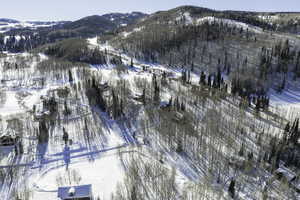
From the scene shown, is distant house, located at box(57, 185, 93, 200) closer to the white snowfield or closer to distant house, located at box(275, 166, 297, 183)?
the white snowfield

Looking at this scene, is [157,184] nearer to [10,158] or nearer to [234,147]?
[234,147]

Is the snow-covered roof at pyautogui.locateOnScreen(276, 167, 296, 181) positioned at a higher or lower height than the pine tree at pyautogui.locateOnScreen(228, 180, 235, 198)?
lower

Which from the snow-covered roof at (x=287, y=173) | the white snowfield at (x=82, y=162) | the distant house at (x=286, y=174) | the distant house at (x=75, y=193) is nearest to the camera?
the distant house at (x=75, y=193)

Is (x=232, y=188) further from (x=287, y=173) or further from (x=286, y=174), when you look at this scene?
(x=287, y=173)

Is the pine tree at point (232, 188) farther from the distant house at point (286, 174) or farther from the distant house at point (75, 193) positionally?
the distant house at point (75, 193)

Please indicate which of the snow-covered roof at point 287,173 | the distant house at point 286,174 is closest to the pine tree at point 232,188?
the distant house at point 286,174

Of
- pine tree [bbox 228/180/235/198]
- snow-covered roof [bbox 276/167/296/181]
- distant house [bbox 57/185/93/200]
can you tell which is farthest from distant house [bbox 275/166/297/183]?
distant house [bbox 57/185/93/200]

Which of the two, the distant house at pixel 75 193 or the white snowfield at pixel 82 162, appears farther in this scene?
the white snowfield at pixel 82 162

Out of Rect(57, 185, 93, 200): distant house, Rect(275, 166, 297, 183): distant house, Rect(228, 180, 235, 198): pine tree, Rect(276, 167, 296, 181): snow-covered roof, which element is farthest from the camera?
Rect(276, 167, 296, 181): snow-covered roof

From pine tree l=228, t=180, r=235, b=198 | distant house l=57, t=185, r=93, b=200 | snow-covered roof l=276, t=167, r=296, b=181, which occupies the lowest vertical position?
snow-covered roof l=276, t=167, r=296, b=181
